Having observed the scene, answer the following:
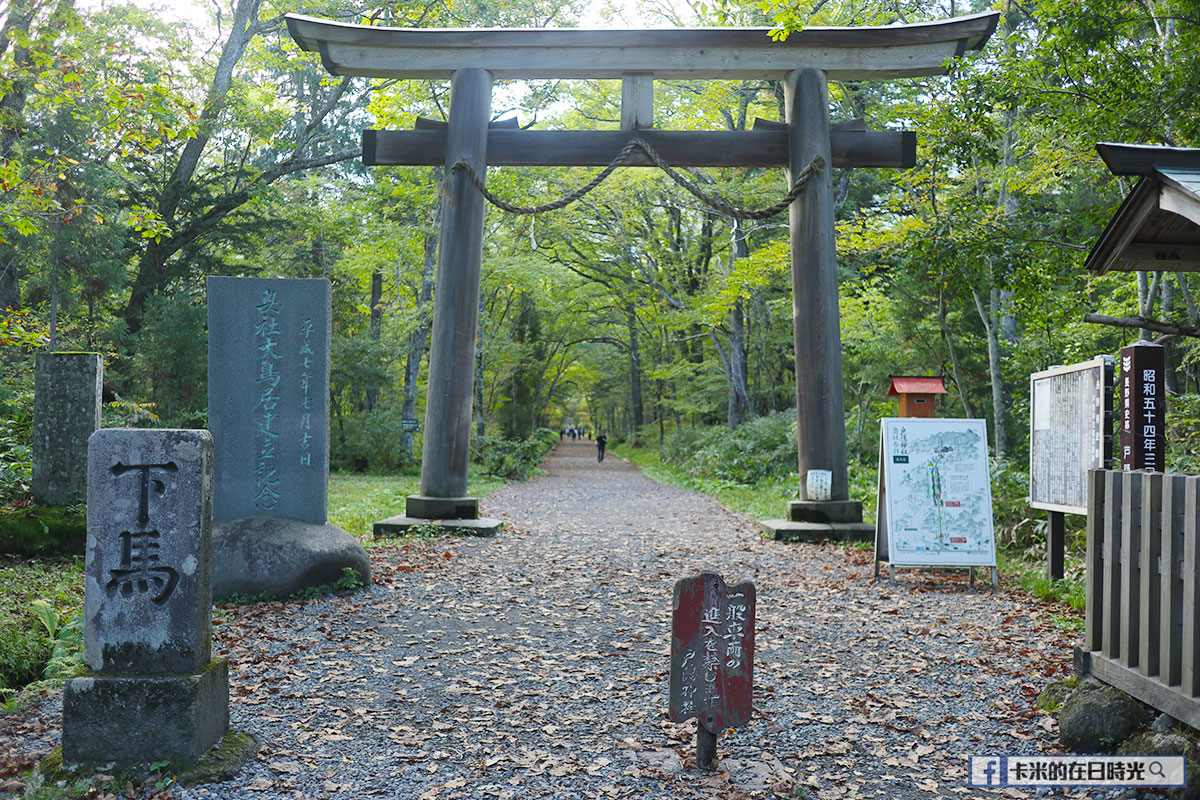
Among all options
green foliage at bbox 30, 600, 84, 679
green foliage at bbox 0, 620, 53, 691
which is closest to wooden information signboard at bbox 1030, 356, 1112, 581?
green foliage at bbox 30, 600, 84, 679

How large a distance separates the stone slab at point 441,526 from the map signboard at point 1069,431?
21.4 feet

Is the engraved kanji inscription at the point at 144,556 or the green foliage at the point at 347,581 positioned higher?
the engraved kanji inscription at the point at 144,556

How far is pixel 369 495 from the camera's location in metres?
15.9

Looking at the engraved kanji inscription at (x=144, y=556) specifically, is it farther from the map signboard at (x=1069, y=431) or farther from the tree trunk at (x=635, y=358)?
the tree trunk at (x=635, y=358)

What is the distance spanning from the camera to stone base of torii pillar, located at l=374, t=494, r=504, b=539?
406 inches

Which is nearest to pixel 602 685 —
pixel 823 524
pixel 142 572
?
pixel 142 572

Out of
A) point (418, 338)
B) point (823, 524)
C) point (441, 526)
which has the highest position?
point (418, 338)

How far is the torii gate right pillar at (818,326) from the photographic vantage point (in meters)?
10.5

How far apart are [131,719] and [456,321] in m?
7.38

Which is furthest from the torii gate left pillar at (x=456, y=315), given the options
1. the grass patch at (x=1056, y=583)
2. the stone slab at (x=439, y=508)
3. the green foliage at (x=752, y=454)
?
the green foliage at (x=752, y=454)

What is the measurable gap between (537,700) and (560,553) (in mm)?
5128

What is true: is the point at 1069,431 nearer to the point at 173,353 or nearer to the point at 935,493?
the point at 935,493

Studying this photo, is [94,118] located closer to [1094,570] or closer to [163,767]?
[163,767]

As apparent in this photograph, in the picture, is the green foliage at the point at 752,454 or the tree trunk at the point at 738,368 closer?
the green foliage at the point at 752,454
